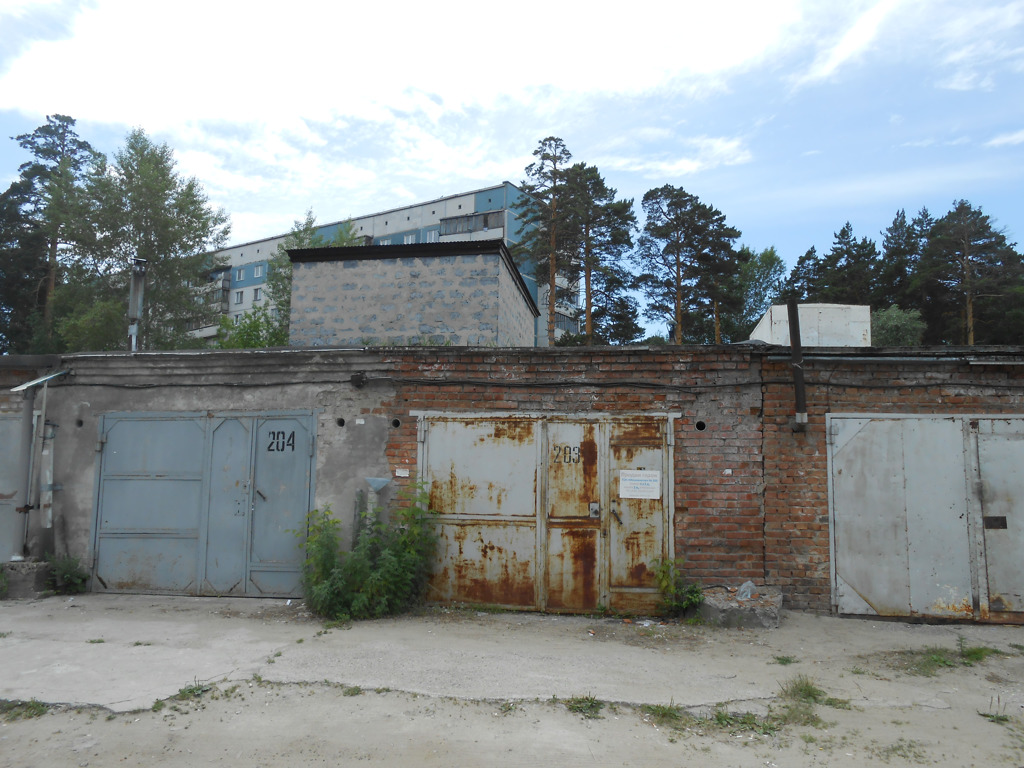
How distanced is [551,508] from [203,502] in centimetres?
396

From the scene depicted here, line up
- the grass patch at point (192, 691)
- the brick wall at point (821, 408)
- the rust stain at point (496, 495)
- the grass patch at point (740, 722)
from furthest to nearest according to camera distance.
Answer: the rust stain at point (496, 495), the brick wall at point (821, 408), the grass patch at point (192, 691), the grass patch at point (740, 722)

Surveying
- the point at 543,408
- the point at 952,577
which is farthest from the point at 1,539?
the point at 952,577

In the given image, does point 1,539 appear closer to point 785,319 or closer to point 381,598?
point 381,598

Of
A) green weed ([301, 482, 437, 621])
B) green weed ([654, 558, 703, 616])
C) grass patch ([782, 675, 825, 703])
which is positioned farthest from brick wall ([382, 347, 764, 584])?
grass patch ([782, 675, 825, 703])

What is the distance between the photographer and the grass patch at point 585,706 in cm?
422

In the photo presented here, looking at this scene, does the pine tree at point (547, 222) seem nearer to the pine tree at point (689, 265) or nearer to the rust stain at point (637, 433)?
the pine tree at point (689, 265)

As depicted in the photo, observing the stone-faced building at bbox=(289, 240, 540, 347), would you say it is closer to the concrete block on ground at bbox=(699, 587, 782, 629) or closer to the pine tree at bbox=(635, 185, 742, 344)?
the concrete block on ground at bbox=(699, 587, 782, 629)

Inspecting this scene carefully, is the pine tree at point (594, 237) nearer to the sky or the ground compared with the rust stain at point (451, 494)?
nearer to the sky

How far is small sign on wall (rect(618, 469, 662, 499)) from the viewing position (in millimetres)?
6668

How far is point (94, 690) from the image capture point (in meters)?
4.59

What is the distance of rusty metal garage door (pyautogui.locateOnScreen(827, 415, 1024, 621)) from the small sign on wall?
1.74m

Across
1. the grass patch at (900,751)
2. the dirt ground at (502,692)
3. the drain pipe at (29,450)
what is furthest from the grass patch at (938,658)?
the drain pipe at (29,450)

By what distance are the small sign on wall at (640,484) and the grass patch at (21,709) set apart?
5.01 meters

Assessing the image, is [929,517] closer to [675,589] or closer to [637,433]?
[675,589]
